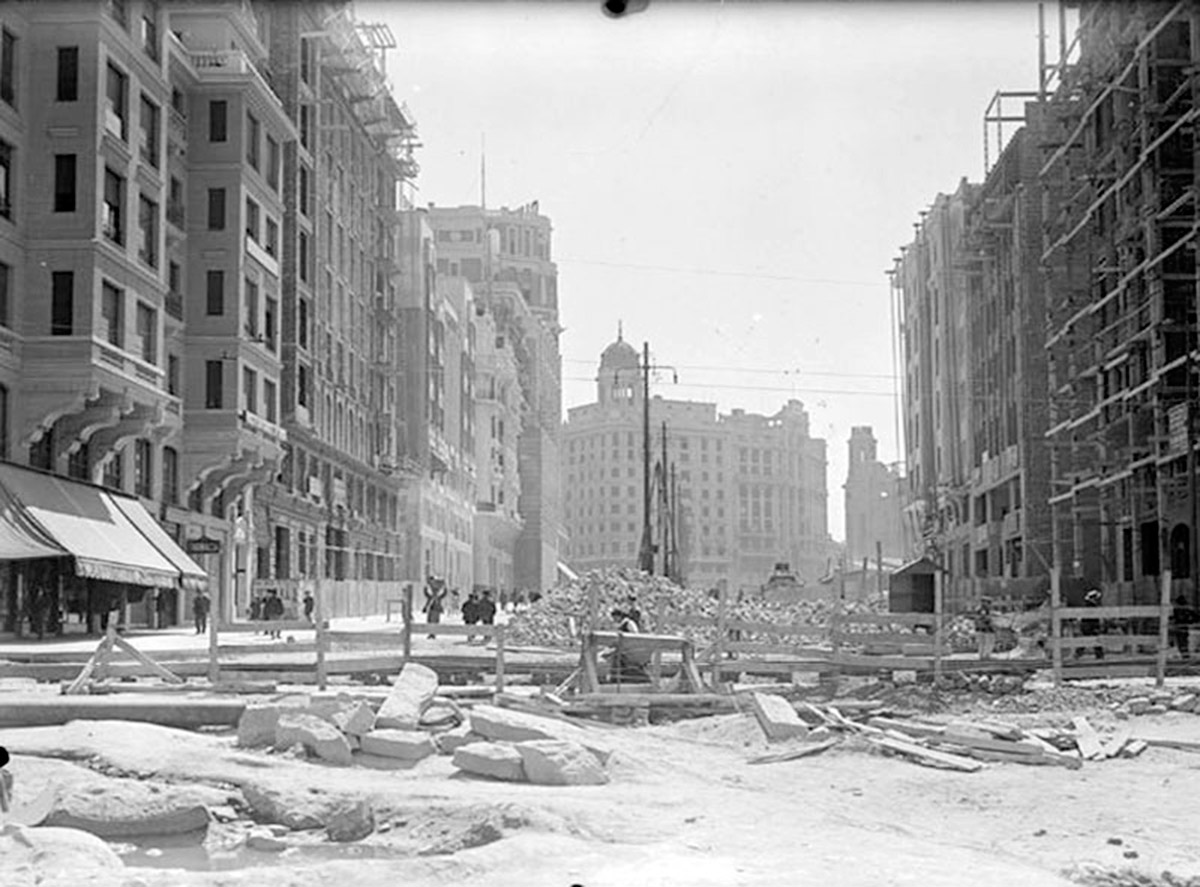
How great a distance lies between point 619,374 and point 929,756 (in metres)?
49.2

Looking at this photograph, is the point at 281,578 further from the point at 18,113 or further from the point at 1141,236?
the point at 1141,236

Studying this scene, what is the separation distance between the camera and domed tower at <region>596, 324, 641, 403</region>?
178 feet

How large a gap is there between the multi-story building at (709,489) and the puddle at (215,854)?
77911mm

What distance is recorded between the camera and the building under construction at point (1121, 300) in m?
45.1

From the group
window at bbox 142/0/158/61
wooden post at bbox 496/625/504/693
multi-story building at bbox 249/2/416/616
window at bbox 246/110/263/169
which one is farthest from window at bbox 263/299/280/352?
wooden post at bbox 496/625/504/693

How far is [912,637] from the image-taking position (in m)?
26.1

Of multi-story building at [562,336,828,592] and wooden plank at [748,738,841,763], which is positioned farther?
multi-story building at [562,336,828,592]

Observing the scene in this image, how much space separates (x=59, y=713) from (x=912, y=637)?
14880 millimetres

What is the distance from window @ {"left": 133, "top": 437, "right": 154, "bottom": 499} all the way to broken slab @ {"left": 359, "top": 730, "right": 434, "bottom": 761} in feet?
86.7

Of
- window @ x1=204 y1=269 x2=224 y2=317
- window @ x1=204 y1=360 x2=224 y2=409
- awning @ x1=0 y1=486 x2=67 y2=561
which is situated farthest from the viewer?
window @ x1=204 y1=269 x2=224 y2=317

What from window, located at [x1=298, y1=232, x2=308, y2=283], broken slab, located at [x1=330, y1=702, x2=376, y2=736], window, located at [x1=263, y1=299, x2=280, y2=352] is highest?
window, located at [x1=298, y1=232, x2=308, y2=283]

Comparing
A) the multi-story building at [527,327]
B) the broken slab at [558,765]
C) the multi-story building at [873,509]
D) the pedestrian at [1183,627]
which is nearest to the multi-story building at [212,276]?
the broken slab at [558,765]

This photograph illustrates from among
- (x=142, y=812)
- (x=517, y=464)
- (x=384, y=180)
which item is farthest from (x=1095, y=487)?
(x=517, y=464)

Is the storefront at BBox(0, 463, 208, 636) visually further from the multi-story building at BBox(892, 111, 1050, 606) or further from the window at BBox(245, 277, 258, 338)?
the multi-story building at BBox(892, 111, 1050, 606)
